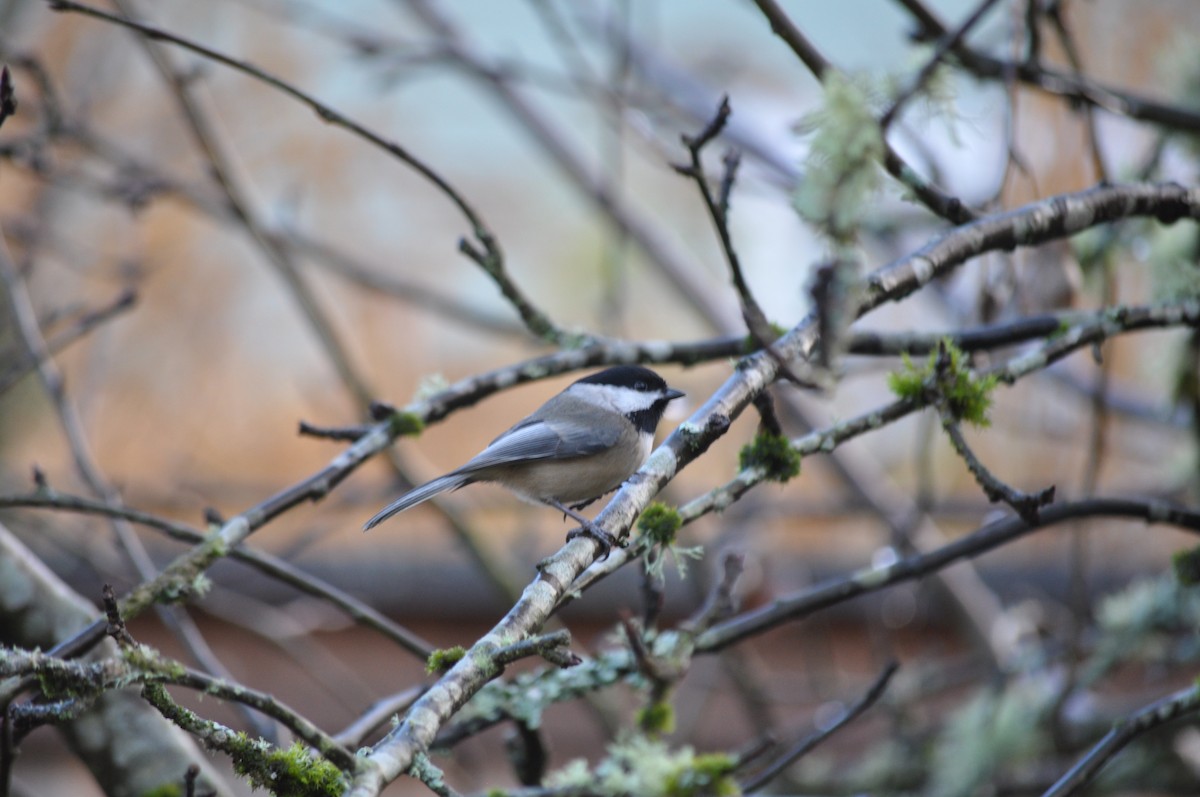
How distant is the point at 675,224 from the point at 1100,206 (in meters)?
5.62

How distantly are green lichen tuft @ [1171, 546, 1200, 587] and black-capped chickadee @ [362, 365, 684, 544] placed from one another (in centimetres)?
117

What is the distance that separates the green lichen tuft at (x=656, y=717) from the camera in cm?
178

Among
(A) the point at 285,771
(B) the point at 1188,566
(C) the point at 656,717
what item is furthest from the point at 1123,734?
(A) the point at 285,771

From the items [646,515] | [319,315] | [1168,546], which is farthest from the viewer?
[1168,546]

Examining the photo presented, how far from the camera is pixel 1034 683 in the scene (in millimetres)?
3025

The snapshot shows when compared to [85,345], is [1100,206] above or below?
below

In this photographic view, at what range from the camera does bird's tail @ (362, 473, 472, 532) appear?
1878 mm

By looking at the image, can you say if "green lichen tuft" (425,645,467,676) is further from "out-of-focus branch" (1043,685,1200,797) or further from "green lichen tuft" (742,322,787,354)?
"out-of-focus branch" (1043,685,1200,797)

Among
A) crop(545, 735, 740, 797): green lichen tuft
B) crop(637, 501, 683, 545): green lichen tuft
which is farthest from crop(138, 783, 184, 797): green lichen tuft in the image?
crop(637, 501, 683, 545): green lichen tuft

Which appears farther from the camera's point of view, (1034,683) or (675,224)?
(675,224)

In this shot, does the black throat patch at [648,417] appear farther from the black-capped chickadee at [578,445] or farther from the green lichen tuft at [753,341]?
the green lichen tuft at [753,341]

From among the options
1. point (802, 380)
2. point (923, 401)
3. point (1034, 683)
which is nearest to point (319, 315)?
point (923, 401)

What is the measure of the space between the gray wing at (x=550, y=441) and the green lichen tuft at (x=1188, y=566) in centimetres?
122

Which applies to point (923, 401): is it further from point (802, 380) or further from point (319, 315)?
point (319, 315)
